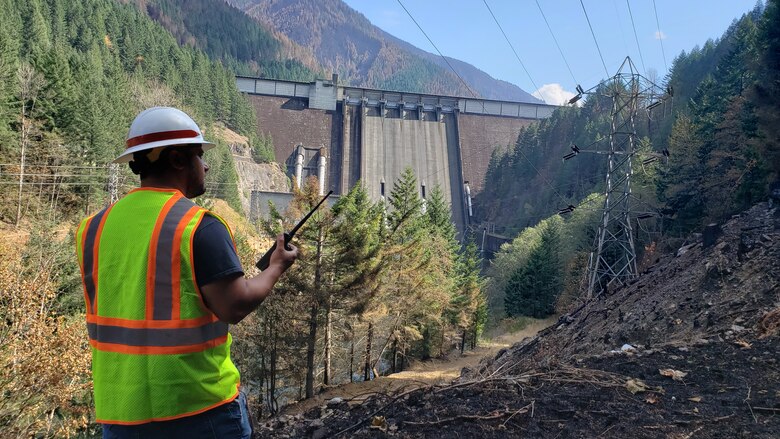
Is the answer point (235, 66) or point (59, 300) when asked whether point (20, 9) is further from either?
point (235, 66)

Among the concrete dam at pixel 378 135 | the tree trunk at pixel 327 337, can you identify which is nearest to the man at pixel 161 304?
the tree trunk at pixel 327 337

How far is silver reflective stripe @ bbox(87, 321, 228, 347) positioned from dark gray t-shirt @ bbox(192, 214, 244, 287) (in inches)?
6.3

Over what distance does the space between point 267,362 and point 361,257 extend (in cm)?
616

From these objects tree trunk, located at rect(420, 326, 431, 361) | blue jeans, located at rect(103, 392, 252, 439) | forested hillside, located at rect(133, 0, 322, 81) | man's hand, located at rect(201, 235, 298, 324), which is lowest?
tree trunk, located at rect(420, 326, 431, 361)

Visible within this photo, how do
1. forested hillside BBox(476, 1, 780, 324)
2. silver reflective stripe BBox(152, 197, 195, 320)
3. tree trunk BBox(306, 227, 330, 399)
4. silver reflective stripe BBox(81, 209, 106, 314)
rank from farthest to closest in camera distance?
forested hillside BBox(476, 1, 780, 324)
tree trunk BBox(306, 227, 330, 399)
silver reflective stripe BBox(81, 209, 106, 314)
silver reflective stripe BBox(152, 197, 195, 320)

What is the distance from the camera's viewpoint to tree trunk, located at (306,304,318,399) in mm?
→ 15672

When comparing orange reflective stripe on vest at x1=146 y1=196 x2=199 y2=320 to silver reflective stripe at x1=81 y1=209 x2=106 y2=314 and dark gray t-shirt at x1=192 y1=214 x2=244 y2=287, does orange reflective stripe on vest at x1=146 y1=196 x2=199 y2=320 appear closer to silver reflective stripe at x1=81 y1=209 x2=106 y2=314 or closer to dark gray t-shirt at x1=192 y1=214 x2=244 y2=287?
dark gray t-shirt at x1=192 y1=214 x2=244 y2=287

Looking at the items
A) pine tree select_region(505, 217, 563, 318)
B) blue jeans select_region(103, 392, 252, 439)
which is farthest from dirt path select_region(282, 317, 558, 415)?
blue jeans select_region(103, 392, 252, 439)

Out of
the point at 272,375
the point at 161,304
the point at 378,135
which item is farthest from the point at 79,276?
the point at 378,135

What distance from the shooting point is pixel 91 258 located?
1.76 meters

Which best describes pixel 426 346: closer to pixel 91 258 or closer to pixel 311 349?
pixel 311 349

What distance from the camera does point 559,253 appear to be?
32.3 m

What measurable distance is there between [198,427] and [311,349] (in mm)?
14932

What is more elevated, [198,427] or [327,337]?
[198,427]
